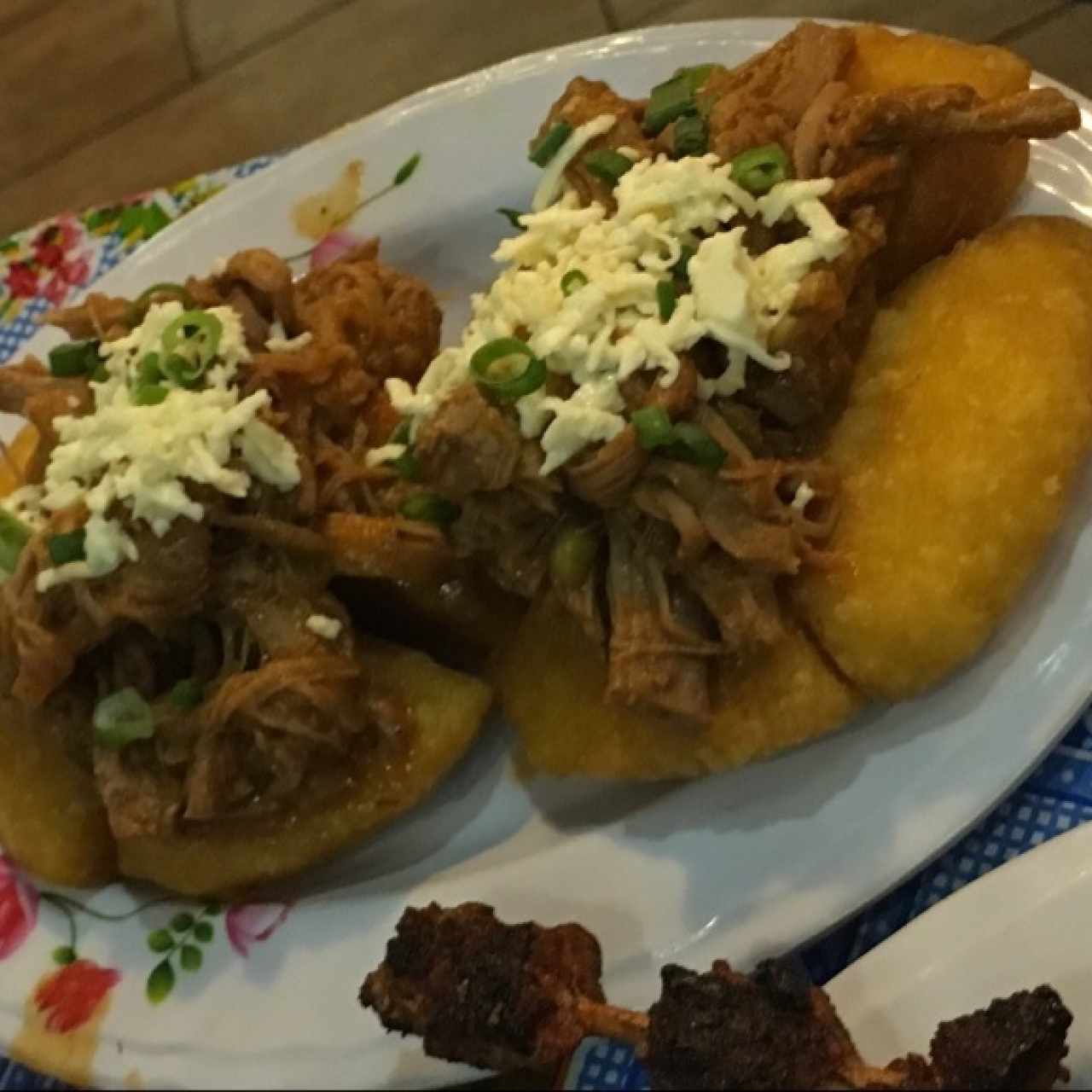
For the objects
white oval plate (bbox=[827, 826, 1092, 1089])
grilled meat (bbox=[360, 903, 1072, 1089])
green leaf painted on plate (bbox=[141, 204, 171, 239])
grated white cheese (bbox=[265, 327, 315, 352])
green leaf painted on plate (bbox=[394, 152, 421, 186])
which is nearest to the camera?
grilled meat (bbox=[360, 903, 1072, 1089])

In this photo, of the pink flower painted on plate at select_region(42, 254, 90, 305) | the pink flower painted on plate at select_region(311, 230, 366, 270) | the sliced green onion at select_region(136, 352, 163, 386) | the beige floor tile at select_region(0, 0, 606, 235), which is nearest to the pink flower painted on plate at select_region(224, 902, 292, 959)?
the sliced green onion at select_region(136, 352, 163, 386)

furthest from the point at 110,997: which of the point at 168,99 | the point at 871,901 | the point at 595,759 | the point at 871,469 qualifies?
the point at 168,99

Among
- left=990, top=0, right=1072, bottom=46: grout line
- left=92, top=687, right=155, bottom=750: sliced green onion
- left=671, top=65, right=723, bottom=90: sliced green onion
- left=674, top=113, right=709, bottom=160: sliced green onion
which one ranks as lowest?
left=92, top=687, right=155, bottom=750: sliced green onion

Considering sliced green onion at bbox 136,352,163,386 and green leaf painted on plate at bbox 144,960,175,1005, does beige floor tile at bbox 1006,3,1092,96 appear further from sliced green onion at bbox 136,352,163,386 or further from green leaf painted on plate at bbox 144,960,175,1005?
green leaf painted on plate at bbox 144,960,175,1005

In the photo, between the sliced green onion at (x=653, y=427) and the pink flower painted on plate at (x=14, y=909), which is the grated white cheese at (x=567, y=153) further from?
the pink flower painted on plate at (x=14, y=909)

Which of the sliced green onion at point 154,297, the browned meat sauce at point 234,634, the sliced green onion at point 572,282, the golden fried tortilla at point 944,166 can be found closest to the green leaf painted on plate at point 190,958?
the browned meat sauce at point 234,634

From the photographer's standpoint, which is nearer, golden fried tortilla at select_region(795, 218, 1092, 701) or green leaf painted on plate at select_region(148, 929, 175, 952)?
golden fried tortilla at select_region(795, 218, 1092, 701)

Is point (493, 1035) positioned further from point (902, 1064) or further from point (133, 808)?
point (133, 808)

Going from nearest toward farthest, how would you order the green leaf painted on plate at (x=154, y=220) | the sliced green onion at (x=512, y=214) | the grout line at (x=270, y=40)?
1. the sliced green onion at (x=512, y=214)
2. the green leaf painted on plate at (x=154, y=220)
3. the grout line at (x=270, y=40)

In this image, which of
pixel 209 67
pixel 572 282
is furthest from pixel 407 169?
pixel 209 67
